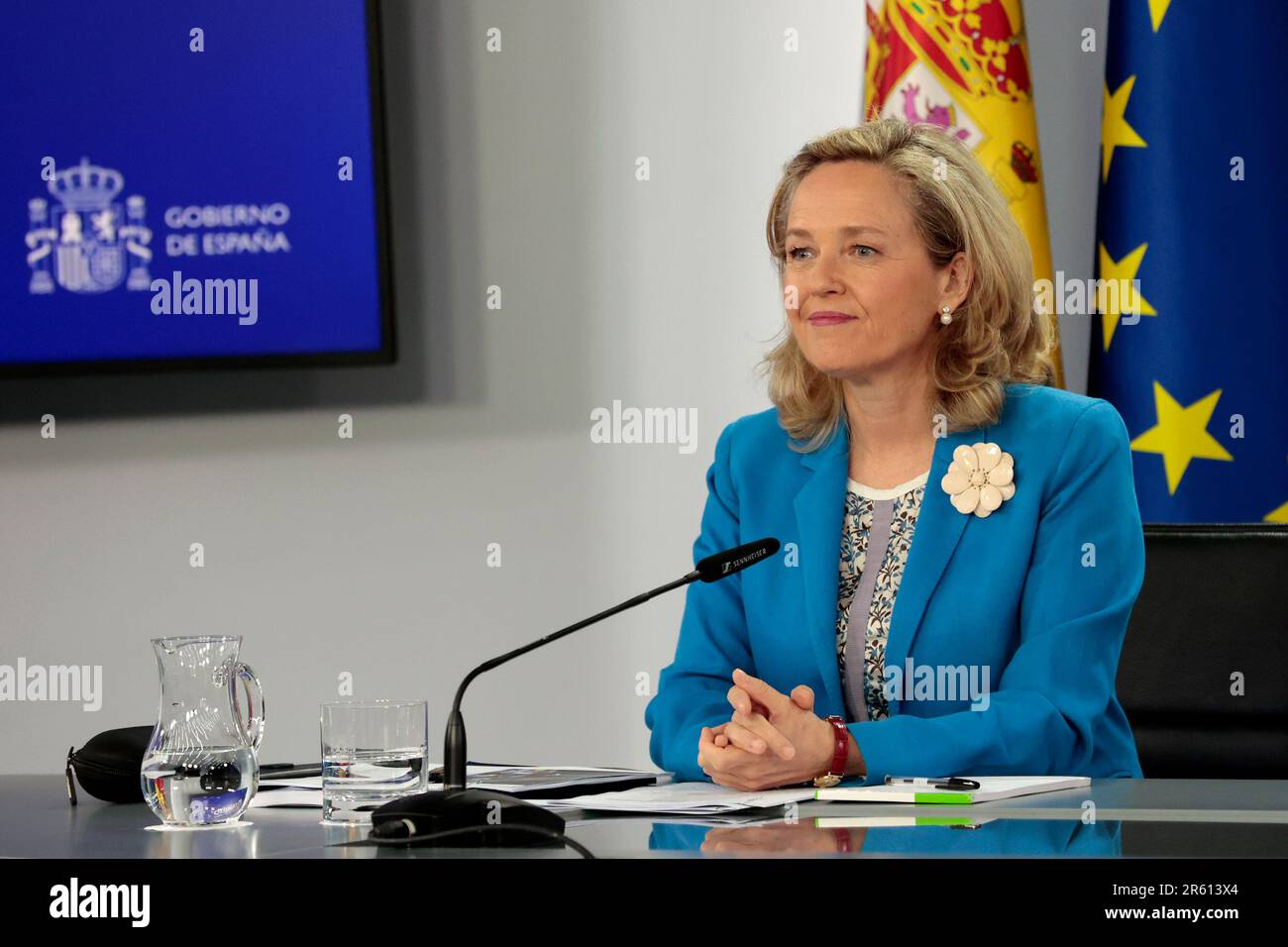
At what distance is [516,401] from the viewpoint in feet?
11.3

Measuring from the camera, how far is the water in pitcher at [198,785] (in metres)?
1.38

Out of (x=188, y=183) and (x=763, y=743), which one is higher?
(x=188, y=183)

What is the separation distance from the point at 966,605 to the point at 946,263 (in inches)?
21.2

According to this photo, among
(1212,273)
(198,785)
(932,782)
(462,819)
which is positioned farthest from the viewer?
(1212,273)

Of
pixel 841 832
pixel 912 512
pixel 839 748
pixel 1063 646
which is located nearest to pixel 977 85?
pixel 912 512

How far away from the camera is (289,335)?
11.3 ft

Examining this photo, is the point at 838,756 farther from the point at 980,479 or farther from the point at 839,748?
the point at 980,479

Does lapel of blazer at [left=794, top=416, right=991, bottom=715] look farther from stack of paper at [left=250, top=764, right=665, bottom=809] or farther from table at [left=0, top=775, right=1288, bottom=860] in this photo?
table at [left=0, top=775, right=1288, bottom=860]

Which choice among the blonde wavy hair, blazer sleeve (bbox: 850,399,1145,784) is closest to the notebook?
blazer sleeve (bbox: 850,399,1145,784)

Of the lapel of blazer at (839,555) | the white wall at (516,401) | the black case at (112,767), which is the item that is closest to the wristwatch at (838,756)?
the lapel of blazer at (839,555)

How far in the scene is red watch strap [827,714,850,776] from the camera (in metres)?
1.69

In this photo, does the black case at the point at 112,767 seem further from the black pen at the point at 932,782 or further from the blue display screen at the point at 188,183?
the blue display screen at the point at 188,183
